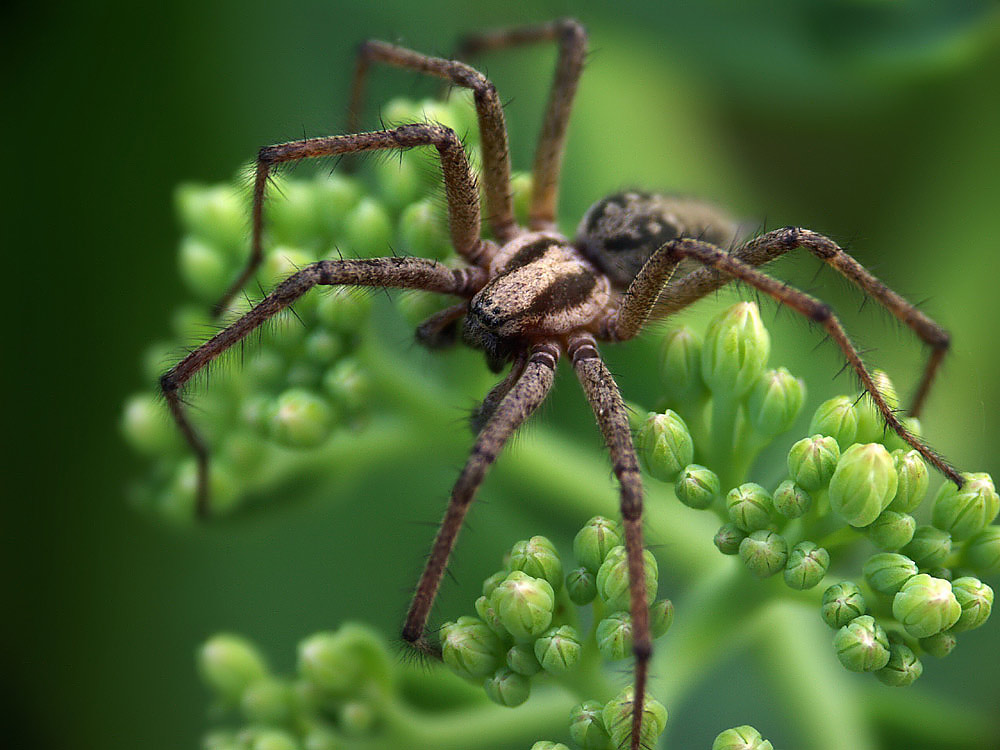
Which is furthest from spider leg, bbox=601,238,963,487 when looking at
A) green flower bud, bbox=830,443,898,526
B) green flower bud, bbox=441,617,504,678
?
→ green flower bud, bbox=441,617,504,678

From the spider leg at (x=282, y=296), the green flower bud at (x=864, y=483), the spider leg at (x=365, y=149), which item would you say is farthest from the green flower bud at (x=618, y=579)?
the spider leg at (x=365, y=149)

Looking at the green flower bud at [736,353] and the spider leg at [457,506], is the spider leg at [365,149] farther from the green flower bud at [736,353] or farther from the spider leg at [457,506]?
the green flower bud at [736,353]

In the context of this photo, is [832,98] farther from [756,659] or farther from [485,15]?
[756,659]

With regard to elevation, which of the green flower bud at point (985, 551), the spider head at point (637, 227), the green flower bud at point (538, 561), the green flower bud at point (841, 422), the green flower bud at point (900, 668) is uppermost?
the spider head at point (637, 227)

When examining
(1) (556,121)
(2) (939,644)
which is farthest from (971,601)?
(1) (556,121)

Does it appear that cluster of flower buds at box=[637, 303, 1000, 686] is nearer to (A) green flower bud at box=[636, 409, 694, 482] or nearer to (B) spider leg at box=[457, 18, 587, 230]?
(A) green flower bud at box=[636, 409, 694, 482]

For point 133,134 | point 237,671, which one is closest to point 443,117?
point 133,134

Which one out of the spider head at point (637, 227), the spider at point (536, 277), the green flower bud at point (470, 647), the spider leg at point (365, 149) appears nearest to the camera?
the green flower bud at point (470, 647)

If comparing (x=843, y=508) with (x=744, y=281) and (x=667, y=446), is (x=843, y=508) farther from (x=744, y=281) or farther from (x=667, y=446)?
(x=744, y=281)
